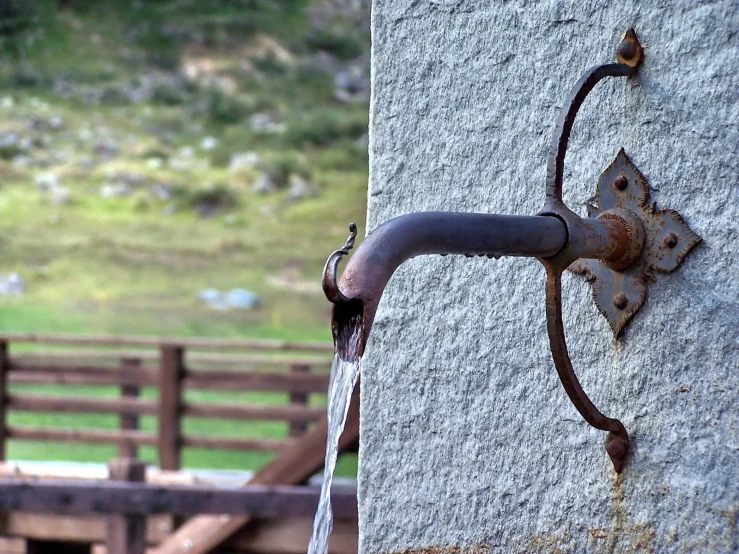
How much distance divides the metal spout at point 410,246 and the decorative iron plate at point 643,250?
0.13m

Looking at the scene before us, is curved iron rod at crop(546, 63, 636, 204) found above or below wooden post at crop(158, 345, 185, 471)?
below

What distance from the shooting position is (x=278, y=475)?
2.65 metres

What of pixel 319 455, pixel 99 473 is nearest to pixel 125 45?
pixel 99 473

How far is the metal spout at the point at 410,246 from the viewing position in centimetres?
64

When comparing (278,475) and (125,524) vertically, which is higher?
(278,475)

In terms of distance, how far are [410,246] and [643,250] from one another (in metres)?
→ 0.31

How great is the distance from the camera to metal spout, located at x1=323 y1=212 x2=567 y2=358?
64 centimetres

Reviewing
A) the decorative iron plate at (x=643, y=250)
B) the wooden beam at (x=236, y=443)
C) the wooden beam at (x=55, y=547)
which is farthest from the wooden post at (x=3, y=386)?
the decorative iron plate at (x=643, y=250)

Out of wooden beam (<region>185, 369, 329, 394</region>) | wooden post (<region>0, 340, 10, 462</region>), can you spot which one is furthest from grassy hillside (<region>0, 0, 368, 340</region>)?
wooden post (<region>0, 340, 10, 462</region>)

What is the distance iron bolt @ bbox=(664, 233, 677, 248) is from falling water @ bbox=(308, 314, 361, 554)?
323mm

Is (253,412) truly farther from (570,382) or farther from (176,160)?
(570,382)

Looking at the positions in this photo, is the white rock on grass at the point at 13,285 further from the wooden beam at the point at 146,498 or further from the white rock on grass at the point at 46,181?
the wooden beam at the point at 146,498

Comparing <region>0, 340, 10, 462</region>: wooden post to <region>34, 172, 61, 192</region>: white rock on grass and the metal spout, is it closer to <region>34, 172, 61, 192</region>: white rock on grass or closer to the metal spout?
<region>34, 172, 61, 192</region>: white rock on grass

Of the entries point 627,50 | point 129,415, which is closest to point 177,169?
point 129,415
